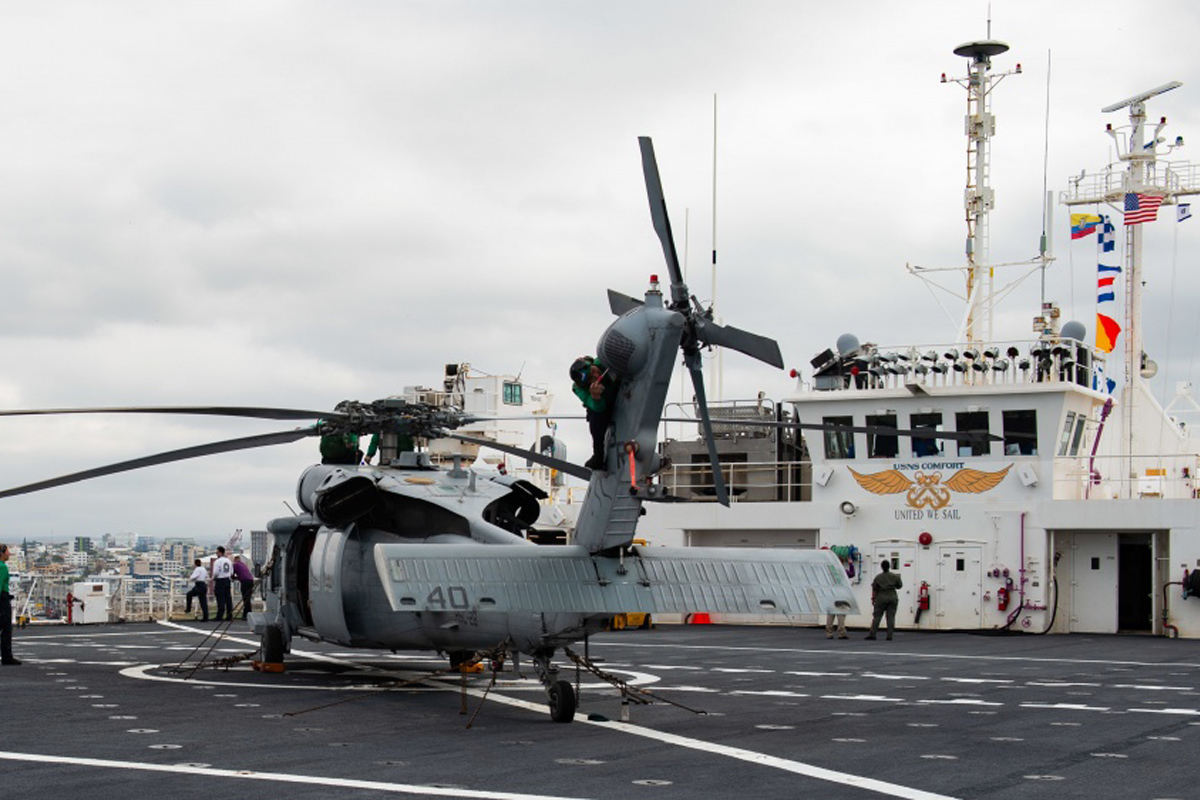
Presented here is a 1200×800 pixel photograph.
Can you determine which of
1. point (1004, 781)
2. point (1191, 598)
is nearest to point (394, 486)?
point (1004, 781)

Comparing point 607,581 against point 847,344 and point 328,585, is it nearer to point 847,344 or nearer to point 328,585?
point 328,585

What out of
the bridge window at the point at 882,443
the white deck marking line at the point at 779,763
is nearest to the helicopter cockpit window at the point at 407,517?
the white deck marking line at the point at 779,763

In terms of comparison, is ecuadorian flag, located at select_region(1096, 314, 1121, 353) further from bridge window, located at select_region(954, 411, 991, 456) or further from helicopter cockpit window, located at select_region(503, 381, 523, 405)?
helicopter cockpit window, located at select_region(503, 381, 523, 405)

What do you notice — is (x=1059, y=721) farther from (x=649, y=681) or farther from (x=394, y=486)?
(x=394, y=486)

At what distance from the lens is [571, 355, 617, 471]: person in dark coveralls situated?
14094 mm

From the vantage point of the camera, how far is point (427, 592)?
13688 mm

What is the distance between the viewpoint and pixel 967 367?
112 feet

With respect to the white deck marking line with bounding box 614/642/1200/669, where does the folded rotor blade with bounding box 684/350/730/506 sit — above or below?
above

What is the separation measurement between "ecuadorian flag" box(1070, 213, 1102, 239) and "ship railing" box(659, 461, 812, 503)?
10021mm

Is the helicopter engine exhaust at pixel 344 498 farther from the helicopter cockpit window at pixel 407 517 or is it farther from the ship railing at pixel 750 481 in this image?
the ship railing at pixel 750 481

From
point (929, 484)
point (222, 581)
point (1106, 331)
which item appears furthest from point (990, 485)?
point (222, 581)

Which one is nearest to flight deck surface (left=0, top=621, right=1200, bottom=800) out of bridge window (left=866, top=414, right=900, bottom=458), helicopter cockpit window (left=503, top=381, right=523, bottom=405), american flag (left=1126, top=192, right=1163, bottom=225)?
bridge window (left=866, top=414, right=900, bottom=458)

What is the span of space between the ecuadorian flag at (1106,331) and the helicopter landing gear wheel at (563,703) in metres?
26.6

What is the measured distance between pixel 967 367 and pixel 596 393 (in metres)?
22.1
